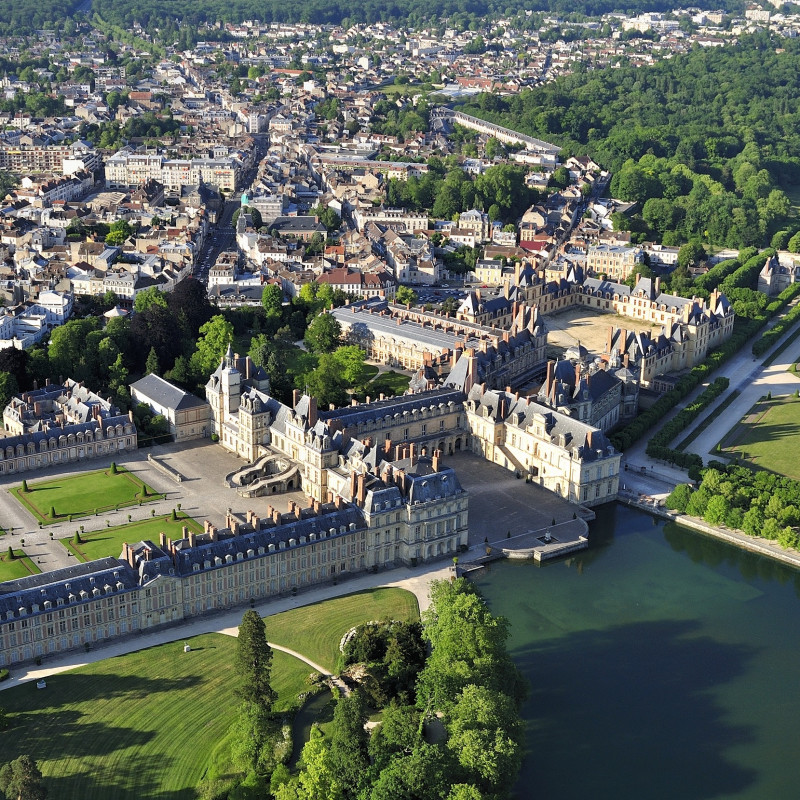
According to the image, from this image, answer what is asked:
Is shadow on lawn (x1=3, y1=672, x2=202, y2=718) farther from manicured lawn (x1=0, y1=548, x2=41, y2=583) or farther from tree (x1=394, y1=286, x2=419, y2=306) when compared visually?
tree (x1=394, y1=286, x2=419, y2=306)

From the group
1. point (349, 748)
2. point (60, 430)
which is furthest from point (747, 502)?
point (60, 430)

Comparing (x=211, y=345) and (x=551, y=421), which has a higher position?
(x=551, y=421)

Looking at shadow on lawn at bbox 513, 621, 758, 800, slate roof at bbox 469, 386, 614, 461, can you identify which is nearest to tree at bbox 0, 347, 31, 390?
slate roof at bbox 469, 386, 614, 461

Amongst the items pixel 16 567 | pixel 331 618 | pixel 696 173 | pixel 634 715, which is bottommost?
pixel 634 715

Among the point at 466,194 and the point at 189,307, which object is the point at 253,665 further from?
the point at 466,194

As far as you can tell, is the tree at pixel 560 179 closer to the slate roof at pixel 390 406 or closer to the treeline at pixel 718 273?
the treeline at pixel 718 273

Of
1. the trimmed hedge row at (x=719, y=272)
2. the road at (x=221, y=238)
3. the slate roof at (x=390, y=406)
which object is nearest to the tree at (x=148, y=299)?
the road at (x=221, y=238)

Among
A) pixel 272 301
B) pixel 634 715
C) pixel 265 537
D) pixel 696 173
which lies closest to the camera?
pixel 634 715
